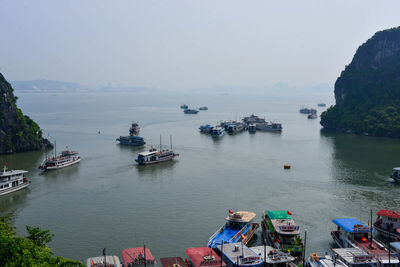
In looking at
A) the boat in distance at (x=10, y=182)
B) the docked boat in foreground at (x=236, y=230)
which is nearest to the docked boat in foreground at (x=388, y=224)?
the docked boat in foreground at (x=236, y=230)

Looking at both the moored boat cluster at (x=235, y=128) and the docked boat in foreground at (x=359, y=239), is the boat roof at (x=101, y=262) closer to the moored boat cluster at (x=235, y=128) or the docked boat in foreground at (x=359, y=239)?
the docked boat in foreground at (x=359, y=239)

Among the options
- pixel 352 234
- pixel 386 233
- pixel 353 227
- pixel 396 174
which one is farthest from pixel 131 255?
pixel 396 174

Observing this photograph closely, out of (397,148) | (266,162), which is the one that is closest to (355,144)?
(397,148)

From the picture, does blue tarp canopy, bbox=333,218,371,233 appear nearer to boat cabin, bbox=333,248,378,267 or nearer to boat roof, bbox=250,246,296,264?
boat cabin, bbox=333,248,378,267

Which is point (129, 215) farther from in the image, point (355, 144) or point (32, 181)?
point (355, 144)

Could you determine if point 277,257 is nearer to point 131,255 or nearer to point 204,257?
point 204,257
